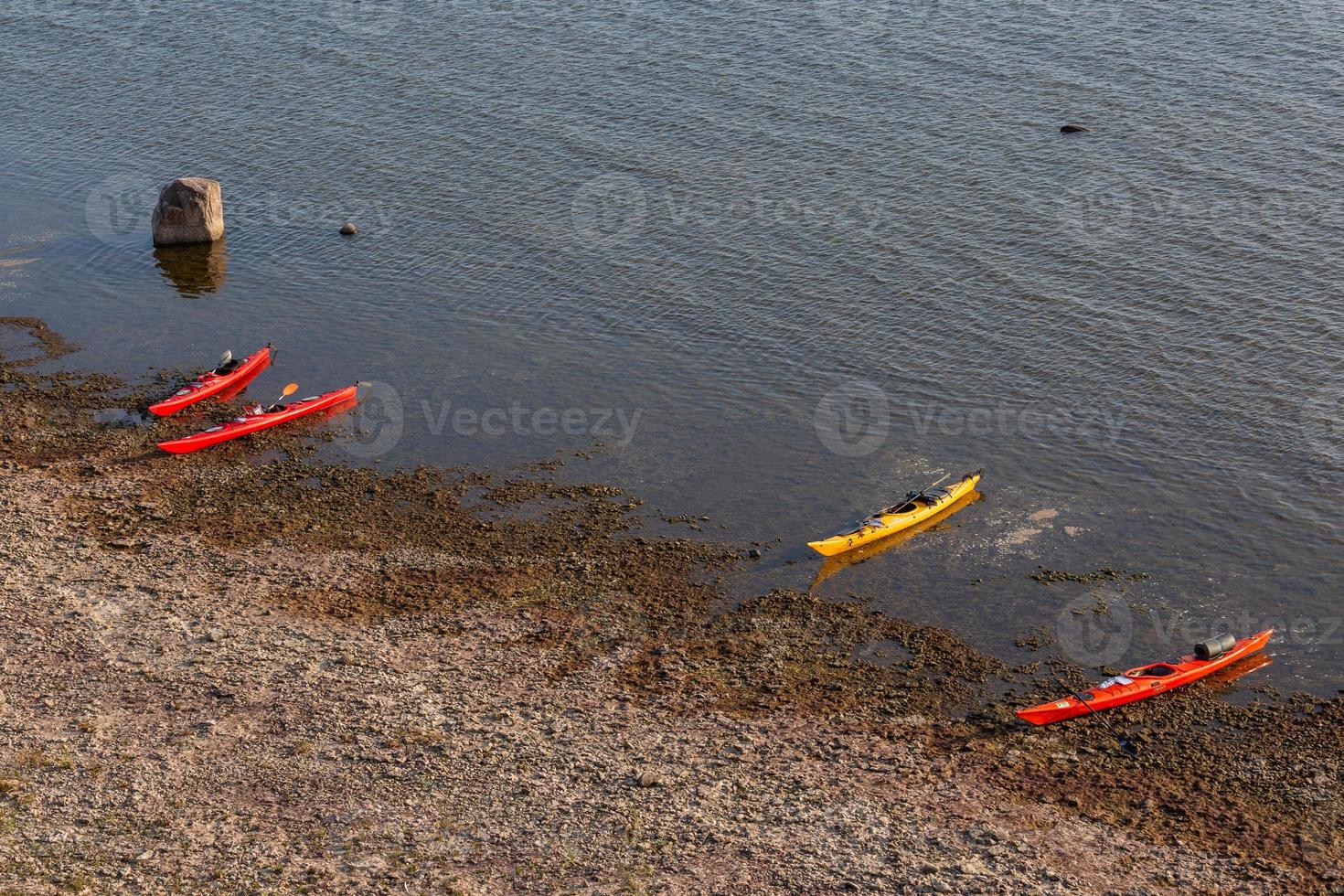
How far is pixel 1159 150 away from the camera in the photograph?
2557 inches

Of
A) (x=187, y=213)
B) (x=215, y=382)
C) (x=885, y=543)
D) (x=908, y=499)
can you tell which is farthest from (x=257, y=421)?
(x=908, y=499)

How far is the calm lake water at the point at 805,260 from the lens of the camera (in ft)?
138

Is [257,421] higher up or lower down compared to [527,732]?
higher up

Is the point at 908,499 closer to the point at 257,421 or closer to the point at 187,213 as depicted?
the point at 257,421

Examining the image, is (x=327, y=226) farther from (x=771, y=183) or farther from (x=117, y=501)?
(x=117, y=501)

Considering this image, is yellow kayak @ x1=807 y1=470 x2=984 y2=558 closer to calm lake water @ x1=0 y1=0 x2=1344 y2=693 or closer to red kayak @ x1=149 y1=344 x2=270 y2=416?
calm lake water @ x1=0 y1=0 x2=1344 y2=693

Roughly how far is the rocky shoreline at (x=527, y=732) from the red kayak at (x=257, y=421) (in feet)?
8.28

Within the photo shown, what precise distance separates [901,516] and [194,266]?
36.5 meters

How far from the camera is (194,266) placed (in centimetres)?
6078

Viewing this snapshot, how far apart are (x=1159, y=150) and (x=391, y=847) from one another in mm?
53128

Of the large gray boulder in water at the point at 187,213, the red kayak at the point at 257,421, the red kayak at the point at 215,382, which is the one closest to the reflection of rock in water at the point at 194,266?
the large gray boulder in water at the point at 187,213

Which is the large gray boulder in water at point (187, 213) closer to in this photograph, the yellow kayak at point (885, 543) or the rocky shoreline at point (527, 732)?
the rocky shoreline at point (527, 732)

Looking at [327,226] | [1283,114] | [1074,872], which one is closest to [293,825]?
[1074,872]

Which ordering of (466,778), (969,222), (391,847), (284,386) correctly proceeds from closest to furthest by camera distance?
(391,847), (466,778), (284,386), (969,222)
